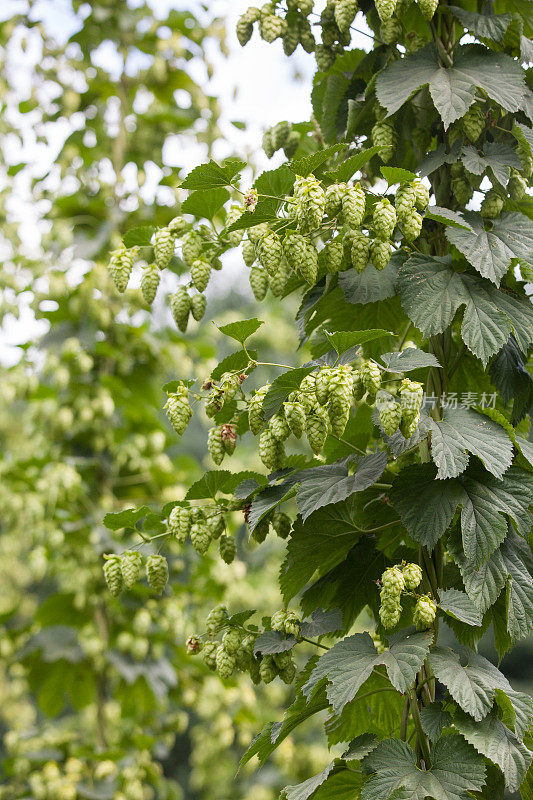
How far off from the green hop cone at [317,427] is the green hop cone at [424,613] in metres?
0.25

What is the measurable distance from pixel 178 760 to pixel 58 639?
7218 mm

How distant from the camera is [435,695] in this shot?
117 centimetres

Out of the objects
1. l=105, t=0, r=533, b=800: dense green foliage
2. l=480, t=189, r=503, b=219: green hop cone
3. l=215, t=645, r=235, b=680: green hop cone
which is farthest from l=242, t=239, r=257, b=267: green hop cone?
l=215, t=645, r=235, b=680: green hop cone

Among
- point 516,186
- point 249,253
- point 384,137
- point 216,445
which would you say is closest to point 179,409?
point 216,445

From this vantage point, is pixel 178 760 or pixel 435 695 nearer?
pixel 435 695

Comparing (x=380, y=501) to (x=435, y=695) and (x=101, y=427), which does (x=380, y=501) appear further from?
(x=101, y=427)

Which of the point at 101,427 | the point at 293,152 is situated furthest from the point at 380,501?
the point at 101,427

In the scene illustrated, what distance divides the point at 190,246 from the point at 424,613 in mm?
670

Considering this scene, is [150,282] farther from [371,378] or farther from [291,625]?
[291,625]

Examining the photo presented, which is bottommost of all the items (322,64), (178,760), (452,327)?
(178,760)

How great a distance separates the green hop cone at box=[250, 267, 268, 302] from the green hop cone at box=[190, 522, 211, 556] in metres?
0.38

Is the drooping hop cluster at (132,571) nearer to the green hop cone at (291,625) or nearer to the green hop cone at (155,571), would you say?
the green hop cone at (155,571)

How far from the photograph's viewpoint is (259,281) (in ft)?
4.32

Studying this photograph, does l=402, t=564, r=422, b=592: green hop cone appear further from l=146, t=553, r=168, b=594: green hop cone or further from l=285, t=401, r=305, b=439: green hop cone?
l=146, t=553, r=168, b=594: green hop cone
